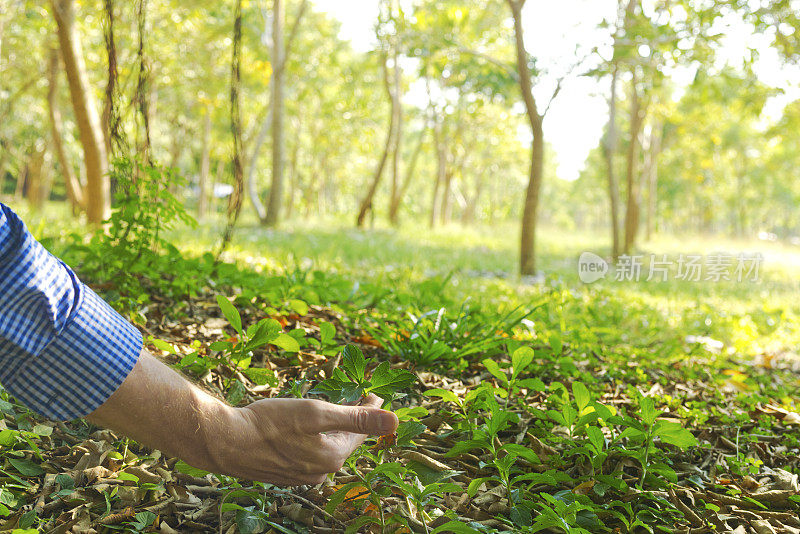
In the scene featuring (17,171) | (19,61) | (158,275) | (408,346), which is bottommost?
(408,346)

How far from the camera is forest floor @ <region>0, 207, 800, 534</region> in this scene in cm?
152

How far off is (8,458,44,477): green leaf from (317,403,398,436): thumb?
0.93 metres

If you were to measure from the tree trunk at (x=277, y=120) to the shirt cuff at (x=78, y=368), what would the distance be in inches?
402

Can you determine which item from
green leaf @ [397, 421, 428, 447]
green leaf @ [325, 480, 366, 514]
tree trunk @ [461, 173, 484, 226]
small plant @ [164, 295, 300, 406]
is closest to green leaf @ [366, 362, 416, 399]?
green leaf @ [397, 421, 428, 447]

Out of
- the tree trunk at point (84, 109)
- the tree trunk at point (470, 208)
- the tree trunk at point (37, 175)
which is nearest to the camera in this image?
the tree trunk at point (84, 109)

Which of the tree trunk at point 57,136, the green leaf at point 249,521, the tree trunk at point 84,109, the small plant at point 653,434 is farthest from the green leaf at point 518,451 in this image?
the tree trunk at point 57,136

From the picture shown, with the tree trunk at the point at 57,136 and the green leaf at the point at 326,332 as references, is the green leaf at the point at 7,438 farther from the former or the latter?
the tree trunk at the point at 57,136

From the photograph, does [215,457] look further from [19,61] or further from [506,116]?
[506,116]

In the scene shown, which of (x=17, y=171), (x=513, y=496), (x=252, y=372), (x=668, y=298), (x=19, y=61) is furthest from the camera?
(x=17, y=171)

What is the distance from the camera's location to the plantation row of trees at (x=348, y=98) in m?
5.96

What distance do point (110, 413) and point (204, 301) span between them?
1.83 metres

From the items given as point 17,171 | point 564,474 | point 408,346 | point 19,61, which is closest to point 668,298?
point 408,346

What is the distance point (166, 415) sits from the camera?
121cm

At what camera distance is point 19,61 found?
15.5 metres
